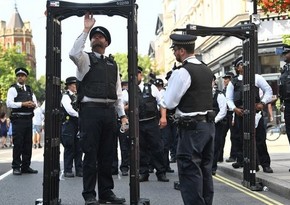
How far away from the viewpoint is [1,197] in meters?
7.87

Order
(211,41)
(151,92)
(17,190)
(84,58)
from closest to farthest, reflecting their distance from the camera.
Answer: (84,58) < (17,190) < (151,92) < (211,41)

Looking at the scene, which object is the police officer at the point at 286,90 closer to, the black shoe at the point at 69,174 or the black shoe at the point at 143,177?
the black shoe at the point at 143,177

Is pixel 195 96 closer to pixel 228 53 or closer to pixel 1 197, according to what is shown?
pixel 1 197

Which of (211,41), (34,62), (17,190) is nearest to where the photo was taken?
(17,190)

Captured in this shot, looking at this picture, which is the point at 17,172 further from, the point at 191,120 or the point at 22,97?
the point at 191,120

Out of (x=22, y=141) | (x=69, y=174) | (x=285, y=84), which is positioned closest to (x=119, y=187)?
(x=69, y=174)

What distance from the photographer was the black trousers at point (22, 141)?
11.0 m

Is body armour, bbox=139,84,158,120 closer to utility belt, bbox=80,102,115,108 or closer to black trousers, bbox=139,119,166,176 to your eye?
black trousers, bbox=139,119,166,176

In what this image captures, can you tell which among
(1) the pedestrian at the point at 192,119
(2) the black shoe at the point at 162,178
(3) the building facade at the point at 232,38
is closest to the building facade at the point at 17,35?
(3) the building facade at the point at 232,38

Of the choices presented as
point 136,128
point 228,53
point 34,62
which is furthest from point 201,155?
point 34,62

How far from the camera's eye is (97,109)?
6.82m

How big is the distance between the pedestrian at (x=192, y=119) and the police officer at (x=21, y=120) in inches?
228

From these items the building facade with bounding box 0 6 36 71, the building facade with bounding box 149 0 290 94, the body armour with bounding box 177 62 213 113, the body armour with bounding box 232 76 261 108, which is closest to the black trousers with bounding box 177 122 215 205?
the body armour with bounding box 177 62 213 113

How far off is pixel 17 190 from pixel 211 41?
3236 centimetres
